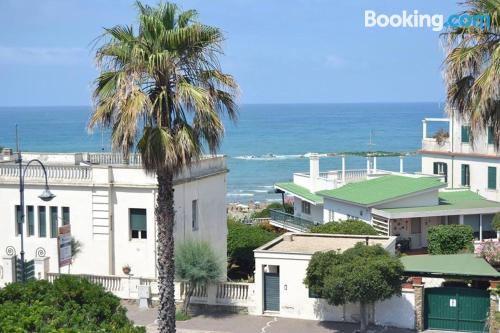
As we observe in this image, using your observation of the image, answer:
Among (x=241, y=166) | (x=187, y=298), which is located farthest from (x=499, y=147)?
(x=241, y=166)

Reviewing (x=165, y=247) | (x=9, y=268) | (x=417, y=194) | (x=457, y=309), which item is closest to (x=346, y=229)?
(x=417, y=194)

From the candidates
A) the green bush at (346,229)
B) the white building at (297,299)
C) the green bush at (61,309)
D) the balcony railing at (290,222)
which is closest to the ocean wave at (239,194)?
the balcony railing at (290,222)

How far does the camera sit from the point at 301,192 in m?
52.8

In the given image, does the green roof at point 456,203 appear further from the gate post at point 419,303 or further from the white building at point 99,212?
the gate post at point 419,303

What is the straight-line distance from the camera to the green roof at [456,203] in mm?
41594

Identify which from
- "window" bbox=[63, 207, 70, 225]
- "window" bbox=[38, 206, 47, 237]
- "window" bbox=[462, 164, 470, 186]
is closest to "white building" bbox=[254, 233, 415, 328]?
"window" bbox=[63, 207, 70, 225]

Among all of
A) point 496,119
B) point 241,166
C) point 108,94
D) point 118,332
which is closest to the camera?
point 118,332

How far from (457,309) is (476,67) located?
37.4 feet

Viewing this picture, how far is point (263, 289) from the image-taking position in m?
27.4

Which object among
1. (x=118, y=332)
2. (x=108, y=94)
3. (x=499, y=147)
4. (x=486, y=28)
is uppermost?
(x=486, y=28)

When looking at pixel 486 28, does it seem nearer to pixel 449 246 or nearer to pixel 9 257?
pixel 9 257

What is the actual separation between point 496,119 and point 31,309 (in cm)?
954

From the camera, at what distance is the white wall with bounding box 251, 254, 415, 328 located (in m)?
26.1

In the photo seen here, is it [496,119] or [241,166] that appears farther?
[241,166]
